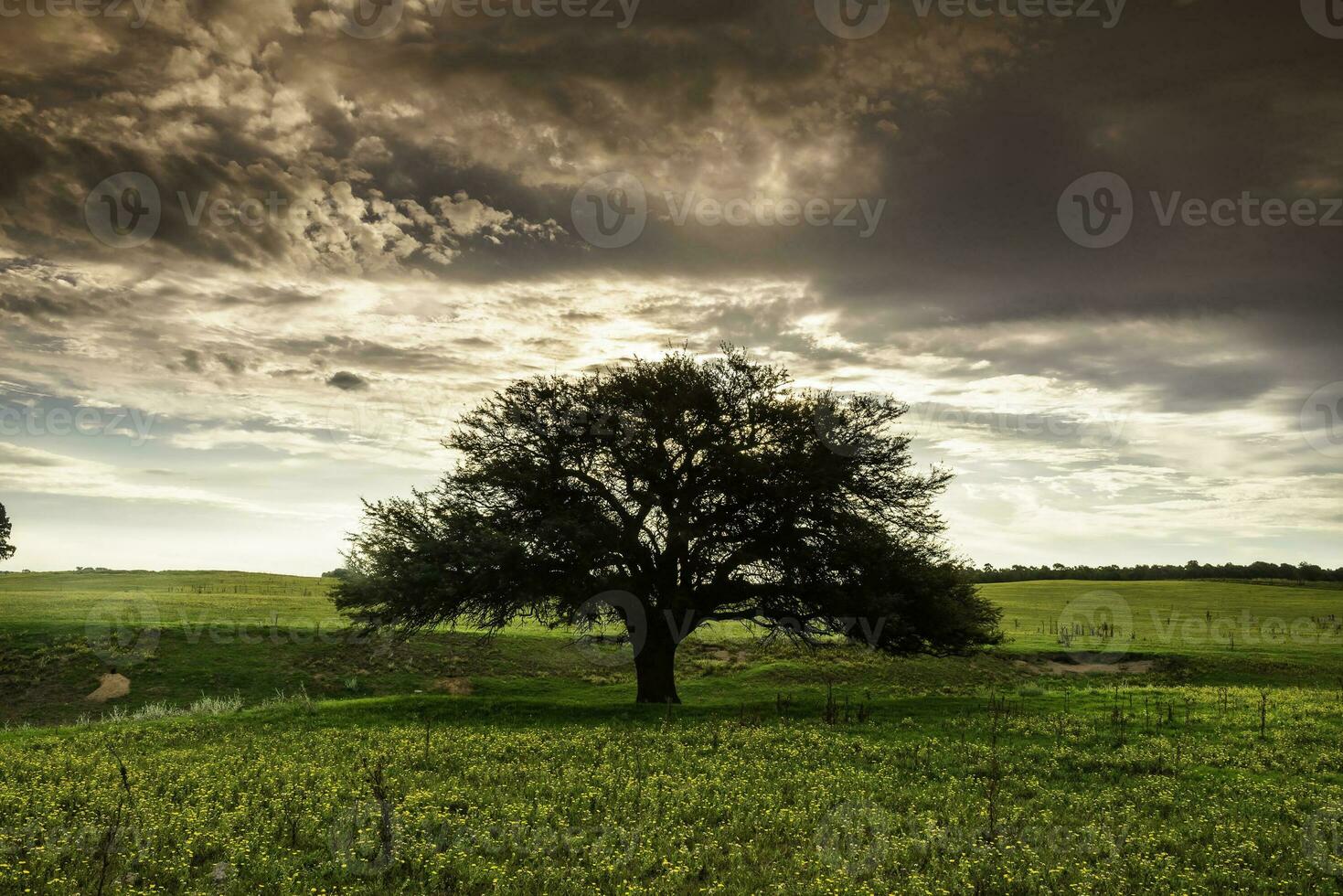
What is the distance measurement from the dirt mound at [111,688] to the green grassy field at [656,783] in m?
0.51

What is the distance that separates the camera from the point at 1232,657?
155 feet

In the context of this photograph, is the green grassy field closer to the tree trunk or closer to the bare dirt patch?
the tree trunk

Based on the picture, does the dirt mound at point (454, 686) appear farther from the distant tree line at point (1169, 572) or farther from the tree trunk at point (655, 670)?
the distant tree line at point (1169, 572)

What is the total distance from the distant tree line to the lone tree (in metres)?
126

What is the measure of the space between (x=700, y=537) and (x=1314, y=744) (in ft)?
64.7

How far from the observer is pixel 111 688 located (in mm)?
36969

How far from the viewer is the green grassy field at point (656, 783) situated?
11.3m

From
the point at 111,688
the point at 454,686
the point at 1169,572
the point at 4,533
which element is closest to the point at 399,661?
the point at 454,686

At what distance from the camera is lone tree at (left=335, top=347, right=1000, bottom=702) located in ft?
95.0

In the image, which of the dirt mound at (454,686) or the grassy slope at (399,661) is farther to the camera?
the dirt mound at (454,686)

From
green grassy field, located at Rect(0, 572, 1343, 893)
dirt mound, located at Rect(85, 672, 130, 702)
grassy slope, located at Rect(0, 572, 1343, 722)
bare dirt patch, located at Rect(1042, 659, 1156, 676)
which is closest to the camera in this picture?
green grassy field, located at Rect(0, 572, 1343, 893)

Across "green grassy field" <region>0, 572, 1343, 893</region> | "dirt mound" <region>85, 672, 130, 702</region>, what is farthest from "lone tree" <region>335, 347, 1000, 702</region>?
"dirt mound" <region>85, 672, 130, 702</region>

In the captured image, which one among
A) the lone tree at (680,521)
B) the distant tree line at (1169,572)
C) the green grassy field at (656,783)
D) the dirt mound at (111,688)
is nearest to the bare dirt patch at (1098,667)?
the green grassy field at (656,783)

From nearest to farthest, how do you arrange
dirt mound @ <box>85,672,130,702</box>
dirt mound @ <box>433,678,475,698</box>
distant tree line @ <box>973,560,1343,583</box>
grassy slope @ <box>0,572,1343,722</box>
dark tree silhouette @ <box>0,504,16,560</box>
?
dirt mound @ <box>85,672,130,702</box> → grassy slope @ <box>0,572,1343,722</box> → dirt mound @ <box>433,678,475,698</box> → dark tree silhouette @ <box>0,504,16,560</box> → distant tree line @ <box>973,560,1343,583</box>
